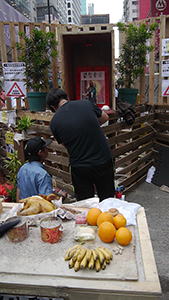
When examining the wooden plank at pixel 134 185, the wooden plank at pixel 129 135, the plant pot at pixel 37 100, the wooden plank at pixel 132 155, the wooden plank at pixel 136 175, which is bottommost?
the wooden plank at pixel 134 185

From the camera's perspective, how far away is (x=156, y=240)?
11.8 ft

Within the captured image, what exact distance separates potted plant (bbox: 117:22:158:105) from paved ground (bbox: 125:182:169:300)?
2.02 m

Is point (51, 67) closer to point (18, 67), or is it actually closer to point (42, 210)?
point (18, 67)

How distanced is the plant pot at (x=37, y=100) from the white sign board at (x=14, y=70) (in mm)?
600

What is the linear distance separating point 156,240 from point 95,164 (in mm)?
1755

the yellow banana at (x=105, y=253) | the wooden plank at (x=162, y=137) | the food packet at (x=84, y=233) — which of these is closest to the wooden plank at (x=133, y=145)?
the wooden plank at (x=162, y=137)

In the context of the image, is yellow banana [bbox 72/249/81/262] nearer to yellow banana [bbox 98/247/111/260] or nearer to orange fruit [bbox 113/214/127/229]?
yellow banana [bbox 98/247/111/260]

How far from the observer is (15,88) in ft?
15.5

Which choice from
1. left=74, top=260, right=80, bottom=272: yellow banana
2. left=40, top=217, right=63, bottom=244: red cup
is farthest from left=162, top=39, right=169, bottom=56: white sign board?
left=74, top=260, right=80, bottom=272: yellow banana

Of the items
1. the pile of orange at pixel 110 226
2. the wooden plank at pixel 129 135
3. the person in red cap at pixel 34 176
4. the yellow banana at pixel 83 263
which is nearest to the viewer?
the yellow banana at pixel 83 263

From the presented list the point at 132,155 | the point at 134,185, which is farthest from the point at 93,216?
the point at 134,185

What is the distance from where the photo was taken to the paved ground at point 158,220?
298cm

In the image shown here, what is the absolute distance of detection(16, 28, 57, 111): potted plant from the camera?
4.25 metres

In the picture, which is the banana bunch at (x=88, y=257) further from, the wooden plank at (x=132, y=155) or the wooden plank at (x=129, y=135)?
the wooden plank at (x=132, y=155)
